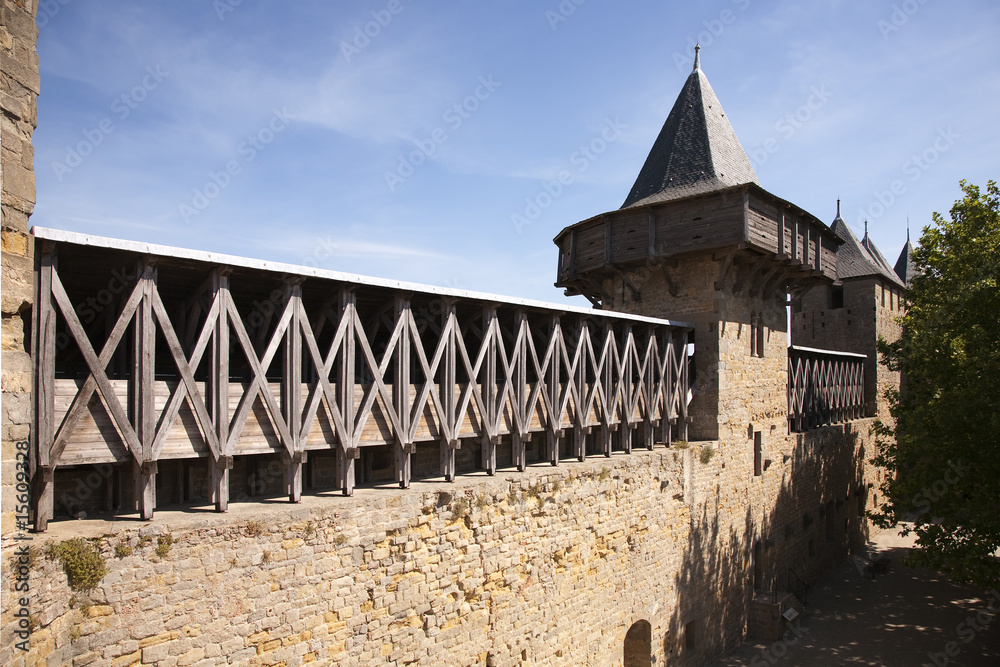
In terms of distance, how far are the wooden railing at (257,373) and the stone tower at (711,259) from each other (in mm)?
Result: 3032

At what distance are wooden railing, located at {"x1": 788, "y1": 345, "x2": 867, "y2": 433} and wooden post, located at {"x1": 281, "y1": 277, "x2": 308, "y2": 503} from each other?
12767 mm

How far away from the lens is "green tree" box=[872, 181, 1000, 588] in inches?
424

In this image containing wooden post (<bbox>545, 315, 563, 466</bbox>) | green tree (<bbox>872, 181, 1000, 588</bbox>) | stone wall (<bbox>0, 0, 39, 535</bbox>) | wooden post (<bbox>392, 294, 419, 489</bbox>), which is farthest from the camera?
green tree (<bbox>872, 181, 1000, 588</bbox>)

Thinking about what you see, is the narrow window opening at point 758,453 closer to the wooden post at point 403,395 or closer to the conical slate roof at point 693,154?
the conical slate roof at point 693,154

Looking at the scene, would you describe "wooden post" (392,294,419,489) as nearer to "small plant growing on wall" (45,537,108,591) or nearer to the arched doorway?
"small plant growing on wall" (45,537,108,591)

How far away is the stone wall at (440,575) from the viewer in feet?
15.5

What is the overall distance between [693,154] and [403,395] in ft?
32.4

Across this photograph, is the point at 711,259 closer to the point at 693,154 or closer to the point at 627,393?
the point at 693,154

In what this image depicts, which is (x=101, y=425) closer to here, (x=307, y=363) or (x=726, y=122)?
(x=307, y=363)

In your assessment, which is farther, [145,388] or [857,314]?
[857,314]

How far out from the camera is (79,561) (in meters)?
4.43

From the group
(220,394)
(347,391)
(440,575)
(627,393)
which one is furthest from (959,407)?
(220,394)

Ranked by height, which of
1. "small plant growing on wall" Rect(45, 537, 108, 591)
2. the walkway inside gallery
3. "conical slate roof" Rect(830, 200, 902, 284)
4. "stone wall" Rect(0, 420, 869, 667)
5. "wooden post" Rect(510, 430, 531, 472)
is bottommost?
the walkway inside gallery

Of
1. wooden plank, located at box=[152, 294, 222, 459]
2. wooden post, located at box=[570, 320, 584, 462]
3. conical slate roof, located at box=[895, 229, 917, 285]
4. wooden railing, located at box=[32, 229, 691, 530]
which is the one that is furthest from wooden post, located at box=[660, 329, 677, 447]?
conical slate roof, located at box=[895, 229, 917, 285]
